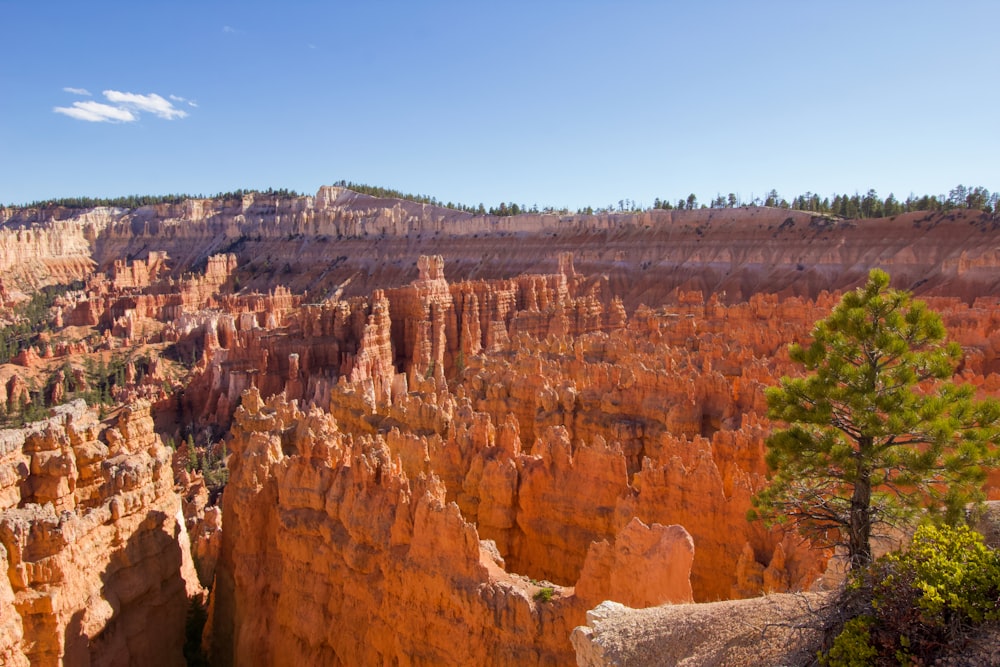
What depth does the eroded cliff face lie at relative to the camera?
8.98m

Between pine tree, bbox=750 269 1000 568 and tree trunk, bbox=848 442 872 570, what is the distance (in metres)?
0.01

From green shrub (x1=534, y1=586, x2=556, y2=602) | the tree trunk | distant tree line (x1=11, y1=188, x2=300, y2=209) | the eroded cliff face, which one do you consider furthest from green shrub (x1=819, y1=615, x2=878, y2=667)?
distant tree line (x1=11, y1=188, x2=300, y2=209)

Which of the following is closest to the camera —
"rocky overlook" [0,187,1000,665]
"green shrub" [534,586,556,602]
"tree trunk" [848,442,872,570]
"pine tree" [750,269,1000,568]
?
"pine tree" [750,269,1000,568]

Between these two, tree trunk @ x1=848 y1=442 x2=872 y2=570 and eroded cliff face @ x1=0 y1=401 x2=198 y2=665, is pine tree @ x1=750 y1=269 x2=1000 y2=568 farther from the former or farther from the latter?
eroded cliff face @ x1=0 y1=401 x2=198 y2=665

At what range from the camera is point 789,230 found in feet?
203

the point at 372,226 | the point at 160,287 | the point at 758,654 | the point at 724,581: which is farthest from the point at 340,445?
the point at 372,226

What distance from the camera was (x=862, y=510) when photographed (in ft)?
22.3

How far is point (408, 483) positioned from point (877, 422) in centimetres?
705

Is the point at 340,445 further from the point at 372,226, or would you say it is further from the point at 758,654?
the point at 372,226

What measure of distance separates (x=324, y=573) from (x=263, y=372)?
2765cm

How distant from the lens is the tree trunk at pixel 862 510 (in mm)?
6711

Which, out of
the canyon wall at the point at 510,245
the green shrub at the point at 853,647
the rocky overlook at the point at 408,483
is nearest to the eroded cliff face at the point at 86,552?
the rocky overlook at the point at 408,483

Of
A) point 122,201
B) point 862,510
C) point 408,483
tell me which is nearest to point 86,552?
point 408,483

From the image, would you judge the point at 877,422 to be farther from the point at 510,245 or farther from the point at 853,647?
the point at 510,245
